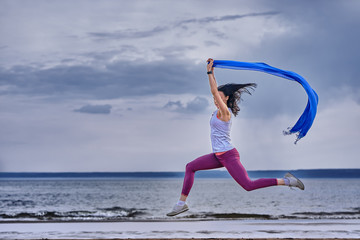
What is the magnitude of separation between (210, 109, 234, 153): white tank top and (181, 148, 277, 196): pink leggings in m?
0.09

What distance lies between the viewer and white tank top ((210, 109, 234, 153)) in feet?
23.8

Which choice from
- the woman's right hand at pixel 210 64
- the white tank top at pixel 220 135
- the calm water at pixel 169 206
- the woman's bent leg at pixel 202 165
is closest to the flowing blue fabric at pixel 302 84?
the woman's right hand at pixel 210 64

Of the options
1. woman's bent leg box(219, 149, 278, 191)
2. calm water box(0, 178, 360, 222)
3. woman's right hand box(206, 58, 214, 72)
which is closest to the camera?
woman's bent leg box(219, 149, 278, 191)

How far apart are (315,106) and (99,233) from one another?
348 inches

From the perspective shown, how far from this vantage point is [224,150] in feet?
23.7

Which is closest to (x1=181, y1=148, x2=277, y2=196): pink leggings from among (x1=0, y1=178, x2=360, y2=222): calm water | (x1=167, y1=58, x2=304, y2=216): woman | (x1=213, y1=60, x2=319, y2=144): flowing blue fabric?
(x1=167, y1=58, x2=304, y2=216): woman

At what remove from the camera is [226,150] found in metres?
7.21

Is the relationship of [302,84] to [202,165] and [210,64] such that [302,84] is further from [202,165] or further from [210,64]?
[202,165]

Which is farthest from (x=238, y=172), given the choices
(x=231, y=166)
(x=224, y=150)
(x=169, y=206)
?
(x=169, y=206)

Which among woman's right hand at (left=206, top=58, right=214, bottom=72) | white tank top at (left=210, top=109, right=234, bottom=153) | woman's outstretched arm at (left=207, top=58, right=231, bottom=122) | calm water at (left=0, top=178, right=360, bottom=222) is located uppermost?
woman's right hand at (left=206, top=58, right=214, bottom=72)

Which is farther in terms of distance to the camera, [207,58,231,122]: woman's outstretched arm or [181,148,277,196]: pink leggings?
[181,148,277,196]: pink leggings

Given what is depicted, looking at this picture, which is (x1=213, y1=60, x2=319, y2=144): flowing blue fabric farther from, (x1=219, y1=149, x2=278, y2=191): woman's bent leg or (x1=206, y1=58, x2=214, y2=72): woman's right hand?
(x1=219, y1=149, x2=278, y2=191): woman's bent leg

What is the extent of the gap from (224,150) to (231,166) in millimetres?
255

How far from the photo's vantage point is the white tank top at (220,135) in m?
7.24
